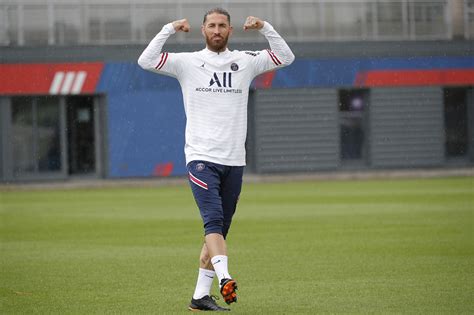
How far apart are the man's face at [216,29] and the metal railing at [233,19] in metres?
33.5

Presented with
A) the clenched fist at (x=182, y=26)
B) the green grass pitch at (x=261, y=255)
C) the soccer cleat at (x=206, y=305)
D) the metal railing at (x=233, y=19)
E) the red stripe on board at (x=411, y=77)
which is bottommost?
the green grass pitch at (x=261, y=255)

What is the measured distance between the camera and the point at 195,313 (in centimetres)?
930

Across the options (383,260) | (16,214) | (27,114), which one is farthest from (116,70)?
(383,260)

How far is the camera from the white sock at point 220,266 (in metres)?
8.86

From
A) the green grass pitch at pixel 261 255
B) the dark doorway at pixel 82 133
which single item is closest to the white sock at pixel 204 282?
the green grass pitch at pixel 261 255

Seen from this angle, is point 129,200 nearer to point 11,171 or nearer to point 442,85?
point 11,171

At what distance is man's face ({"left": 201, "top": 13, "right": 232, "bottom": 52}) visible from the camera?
9117 mm

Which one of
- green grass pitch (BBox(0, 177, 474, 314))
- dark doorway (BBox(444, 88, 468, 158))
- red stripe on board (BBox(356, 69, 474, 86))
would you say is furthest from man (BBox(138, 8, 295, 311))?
dark doorway (BBox(444, 88, 468, 158))

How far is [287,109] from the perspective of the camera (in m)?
44.9

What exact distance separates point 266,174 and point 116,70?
22.7 feet

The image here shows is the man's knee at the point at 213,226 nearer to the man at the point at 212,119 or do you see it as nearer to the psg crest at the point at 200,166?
the man at the point at 212,119

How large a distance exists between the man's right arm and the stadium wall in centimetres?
3372

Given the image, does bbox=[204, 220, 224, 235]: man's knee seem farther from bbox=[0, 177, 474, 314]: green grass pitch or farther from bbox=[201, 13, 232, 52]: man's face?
bbox=[201, 13, 232, 52]: man's face

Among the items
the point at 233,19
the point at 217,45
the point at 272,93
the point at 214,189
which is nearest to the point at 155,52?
the point at 217,45
